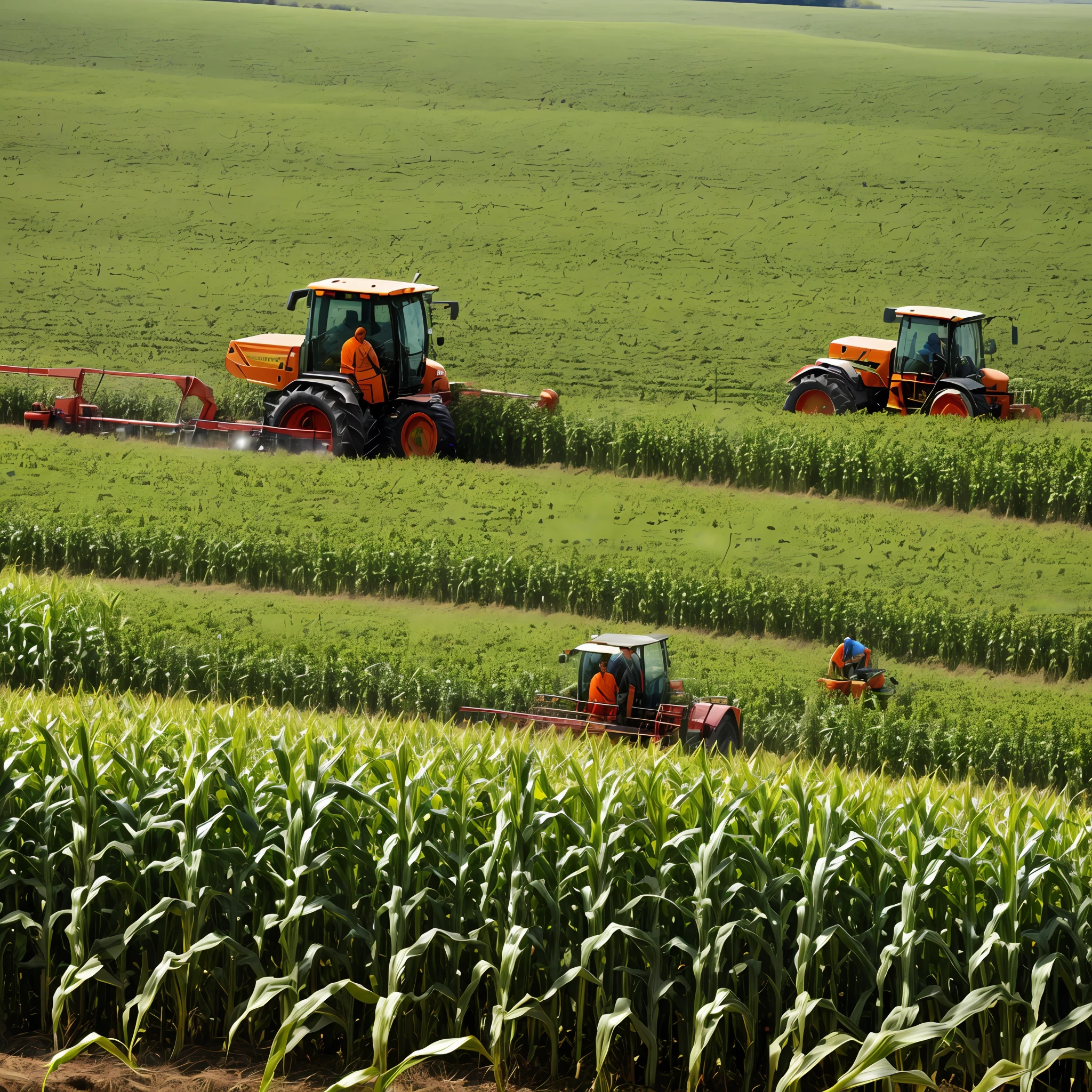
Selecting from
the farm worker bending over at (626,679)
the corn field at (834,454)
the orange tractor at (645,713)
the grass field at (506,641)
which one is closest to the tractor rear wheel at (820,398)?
the corn field at (834,454)

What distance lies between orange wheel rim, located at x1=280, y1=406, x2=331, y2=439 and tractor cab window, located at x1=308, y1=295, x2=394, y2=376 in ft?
2.47

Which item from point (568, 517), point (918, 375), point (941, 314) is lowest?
point (568, 517)

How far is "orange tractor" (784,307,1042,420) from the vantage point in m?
20.1

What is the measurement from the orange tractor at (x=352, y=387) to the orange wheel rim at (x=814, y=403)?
624cm

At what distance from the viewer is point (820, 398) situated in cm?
2167

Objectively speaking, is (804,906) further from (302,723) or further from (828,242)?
(828,242)

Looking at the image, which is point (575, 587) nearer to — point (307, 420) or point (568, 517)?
point (568, 517)

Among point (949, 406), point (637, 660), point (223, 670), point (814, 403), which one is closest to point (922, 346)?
point (949, 406)

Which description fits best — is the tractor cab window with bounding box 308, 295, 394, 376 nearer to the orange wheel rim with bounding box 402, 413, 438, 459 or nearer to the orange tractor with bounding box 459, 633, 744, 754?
the orange wheel rim with bounding box 402, 413, 438, 459

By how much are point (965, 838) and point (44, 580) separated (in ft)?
35.3

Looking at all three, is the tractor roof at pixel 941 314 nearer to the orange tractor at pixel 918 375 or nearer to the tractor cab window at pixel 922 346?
the orange tractor at pixel 918 375

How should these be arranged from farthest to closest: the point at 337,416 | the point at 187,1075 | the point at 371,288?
the point at 371,288, the point at 337,416, the point at 187,1075

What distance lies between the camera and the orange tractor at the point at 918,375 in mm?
20062

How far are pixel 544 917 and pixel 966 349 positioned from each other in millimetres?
16609
